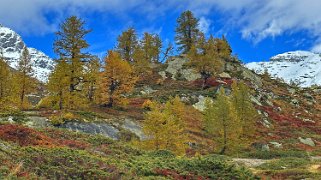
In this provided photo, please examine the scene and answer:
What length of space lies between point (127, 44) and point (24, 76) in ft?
117

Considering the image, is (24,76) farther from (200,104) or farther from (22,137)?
(22,137)

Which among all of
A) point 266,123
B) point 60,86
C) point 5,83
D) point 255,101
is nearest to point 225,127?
point 60,86

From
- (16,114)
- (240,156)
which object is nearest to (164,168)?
(240,156)

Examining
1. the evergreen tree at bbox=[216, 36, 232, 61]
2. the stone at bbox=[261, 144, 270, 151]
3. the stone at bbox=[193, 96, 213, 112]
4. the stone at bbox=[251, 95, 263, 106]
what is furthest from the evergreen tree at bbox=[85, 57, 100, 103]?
the evergreen tree at bbox=[216, 36, 232, 61]

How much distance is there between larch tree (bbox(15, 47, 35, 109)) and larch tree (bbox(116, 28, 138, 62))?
33738mm

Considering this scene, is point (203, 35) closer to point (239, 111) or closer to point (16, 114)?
point (239, 111)

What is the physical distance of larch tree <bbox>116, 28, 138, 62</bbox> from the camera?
85.8m

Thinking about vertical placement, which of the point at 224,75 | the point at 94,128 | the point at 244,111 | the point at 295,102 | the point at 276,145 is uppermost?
the point at 224,75

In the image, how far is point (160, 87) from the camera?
77.9 m

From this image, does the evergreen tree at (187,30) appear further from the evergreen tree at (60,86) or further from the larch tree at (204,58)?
the evergreen tree at (60,86)

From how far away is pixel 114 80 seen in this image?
181ft

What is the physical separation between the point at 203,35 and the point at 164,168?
68328 mm

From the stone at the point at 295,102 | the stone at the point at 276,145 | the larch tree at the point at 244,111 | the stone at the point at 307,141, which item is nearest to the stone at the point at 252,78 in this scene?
the stone at the point at 295,102

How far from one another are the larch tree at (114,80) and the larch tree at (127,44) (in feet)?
100
